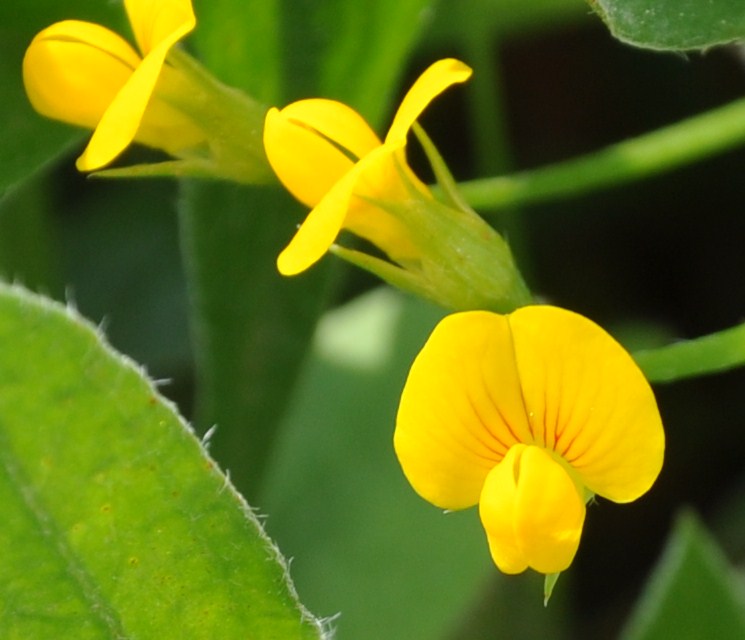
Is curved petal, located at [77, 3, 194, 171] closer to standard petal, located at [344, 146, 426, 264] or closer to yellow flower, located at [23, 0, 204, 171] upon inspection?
yellow flower, located at [23, 0, 204, 171]

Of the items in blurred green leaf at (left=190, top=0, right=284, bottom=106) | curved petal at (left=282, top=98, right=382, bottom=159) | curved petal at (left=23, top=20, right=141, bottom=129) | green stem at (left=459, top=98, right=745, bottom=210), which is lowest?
green stem at (left=459, top=98, right=745, bottom=210)

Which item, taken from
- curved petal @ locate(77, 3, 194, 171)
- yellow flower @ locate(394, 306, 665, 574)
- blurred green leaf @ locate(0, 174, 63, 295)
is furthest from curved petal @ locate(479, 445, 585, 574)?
blurred green leaf @ locate(0, 174, 63, 295)

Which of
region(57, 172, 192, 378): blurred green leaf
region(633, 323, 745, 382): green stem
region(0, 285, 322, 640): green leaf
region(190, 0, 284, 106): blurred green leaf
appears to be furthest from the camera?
region(57, 172, 192, 378): blurred green leaf

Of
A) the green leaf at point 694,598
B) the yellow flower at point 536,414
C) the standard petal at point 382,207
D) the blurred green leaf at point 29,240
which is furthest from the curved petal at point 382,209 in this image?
the blurred green leaf at point 29,240

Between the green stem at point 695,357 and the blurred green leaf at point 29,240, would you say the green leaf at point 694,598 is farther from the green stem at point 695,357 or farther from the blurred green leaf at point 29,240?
the blurred green leaf at point 29,240

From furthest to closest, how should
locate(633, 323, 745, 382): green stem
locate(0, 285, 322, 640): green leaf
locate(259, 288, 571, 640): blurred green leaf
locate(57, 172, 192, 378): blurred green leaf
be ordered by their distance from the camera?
locate(57, 172, 192, 378): blurred green leaf, locate(259, 288, 571, 640): blurred green leaf, locate(633, 323, 745, 382): green stem, locate(0, 285, 322, 640): green leaf

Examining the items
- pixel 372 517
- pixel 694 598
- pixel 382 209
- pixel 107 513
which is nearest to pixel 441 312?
pixel 372 517
